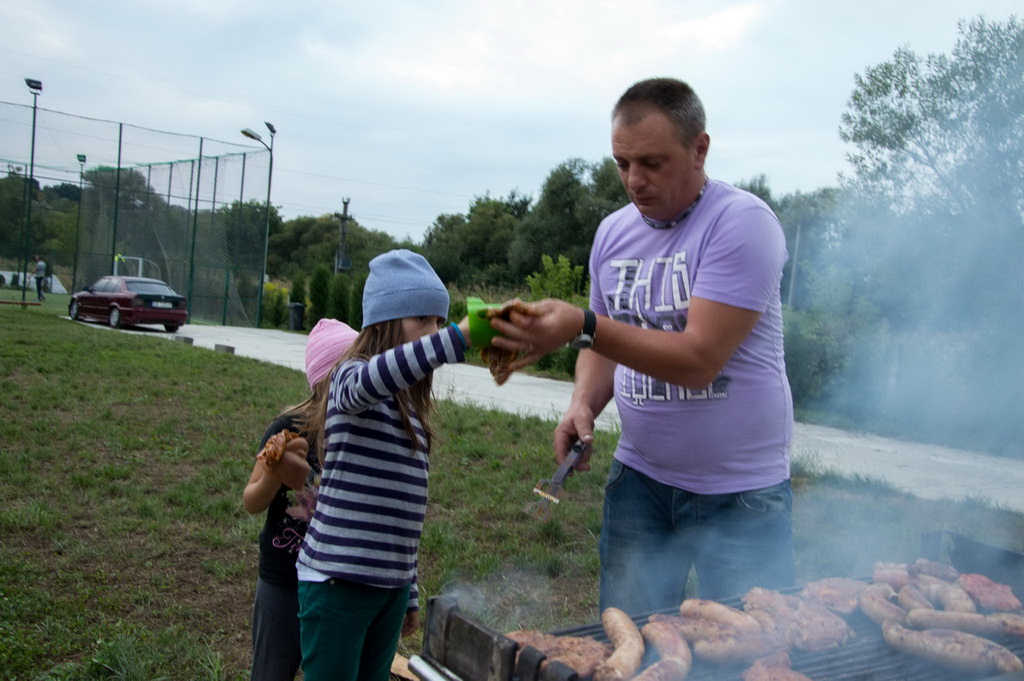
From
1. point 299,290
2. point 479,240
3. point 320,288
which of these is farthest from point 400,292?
point 479,240

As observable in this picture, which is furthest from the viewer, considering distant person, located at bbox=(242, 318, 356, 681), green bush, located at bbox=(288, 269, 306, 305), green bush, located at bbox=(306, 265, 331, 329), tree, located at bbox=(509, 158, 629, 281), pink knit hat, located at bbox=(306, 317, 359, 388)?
tree, located at bbox=(509, 158, 629, 281)

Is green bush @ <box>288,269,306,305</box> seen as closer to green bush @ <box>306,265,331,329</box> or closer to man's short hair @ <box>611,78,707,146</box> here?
green bush @ <box>306,265,331,329</box>

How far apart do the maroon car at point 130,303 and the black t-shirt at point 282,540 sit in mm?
16710

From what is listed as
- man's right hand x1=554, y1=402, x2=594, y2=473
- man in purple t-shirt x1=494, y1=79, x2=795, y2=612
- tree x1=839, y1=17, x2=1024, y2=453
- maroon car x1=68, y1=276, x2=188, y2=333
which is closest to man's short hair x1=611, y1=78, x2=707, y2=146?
man in purple t-shirt x1=494, y1=79, x2=795, y2=612

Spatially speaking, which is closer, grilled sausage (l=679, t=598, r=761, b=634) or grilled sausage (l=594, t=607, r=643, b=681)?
grilled sausage (l=594, t=607, r=643, b=681)

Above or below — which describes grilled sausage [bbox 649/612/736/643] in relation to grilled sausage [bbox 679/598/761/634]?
below

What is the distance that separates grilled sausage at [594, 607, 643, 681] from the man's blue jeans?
456 millimetres

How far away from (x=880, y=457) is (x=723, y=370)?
6.02 m

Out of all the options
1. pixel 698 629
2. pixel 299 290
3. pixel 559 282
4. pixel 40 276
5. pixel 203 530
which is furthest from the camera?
pixel 299 290

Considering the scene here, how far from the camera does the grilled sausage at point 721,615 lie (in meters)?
1.68

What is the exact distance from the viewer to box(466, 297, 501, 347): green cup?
4.86 ft

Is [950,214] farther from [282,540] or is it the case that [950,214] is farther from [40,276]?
[40,276]

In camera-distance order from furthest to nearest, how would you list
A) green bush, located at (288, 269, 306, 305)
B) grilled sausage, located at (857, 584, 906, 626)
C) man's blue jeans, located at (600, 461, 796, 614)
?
green bush, located at (288, 269, 306, 305), man's blue jeans, located at (600, 461, 796, 614), grilled sausage, located at (857, 584, 906, 626)

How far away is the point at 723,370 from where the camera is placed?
2.04 meters
